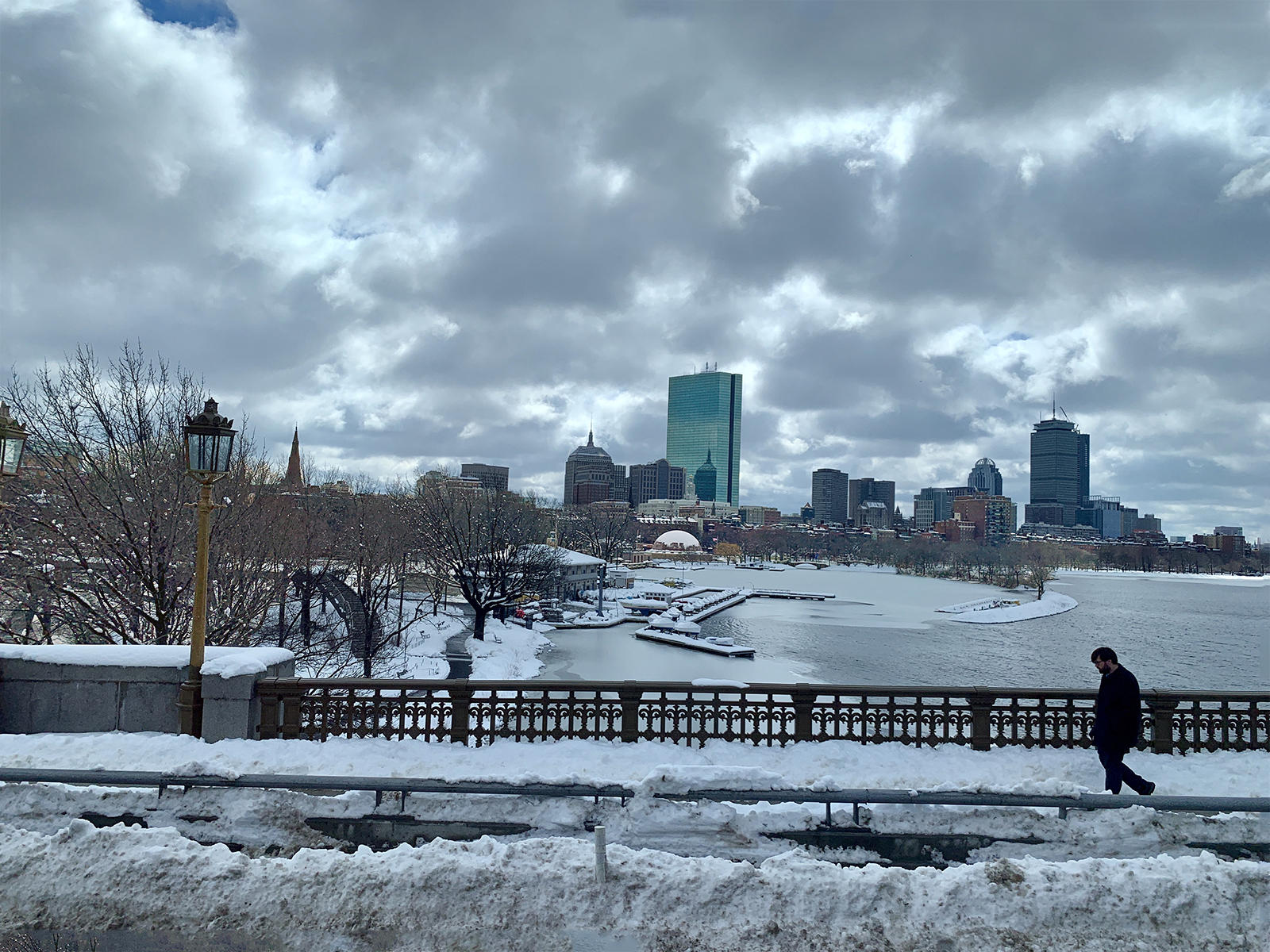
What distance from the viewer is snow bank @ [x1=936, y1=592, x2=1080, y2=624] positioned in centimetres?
6944

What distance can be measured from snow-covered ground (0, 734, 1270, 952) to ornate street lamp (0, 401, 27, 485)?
10.8 feet

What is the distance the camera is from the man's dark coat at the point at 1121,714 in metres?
6.91

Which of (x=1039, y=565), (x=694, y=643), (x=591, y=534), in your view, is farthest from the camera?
(x=1039, y=565)

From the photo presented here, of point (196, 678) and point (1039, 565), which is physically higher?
point (196, 678)

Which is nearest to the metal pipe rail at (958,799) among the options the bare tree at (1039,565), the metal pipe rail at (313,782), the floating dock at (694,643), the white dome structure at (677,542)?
the metal pipe rail at (313,782)

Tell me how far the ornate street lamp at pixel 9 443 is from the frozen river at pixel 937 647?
1933 centimetres

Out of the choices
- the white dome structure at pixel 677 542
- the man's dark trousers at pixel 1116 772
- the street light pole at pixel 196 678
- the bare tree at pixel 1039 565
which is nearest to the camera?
the man's dark trousers at pixel 1116 772

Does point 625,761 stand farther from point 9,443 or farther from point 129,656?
point 9,443

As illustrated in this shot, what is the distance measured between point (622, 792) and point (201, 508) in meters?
5.48

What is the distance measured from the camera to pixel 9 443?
8.01 meters

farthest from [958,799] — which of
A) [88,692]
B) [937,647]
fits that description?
[937,647]

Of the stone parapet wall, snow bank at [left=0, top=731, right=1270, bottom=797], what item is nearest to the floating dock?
snow bank at [left=0, top=731, right=1270, bottom=797]

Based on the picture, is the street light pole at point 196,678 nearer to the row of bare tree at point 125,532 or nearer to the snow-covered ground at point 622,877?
the snow-covered ground at point 622,877

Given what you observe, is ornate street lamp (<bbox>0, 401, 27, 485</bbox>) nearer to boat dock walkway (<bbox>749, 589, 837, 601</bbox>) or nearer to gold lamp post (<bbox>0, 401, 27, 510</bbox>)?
gold lamp post (<bbox>0, 401, 27, 510</bbox>)
